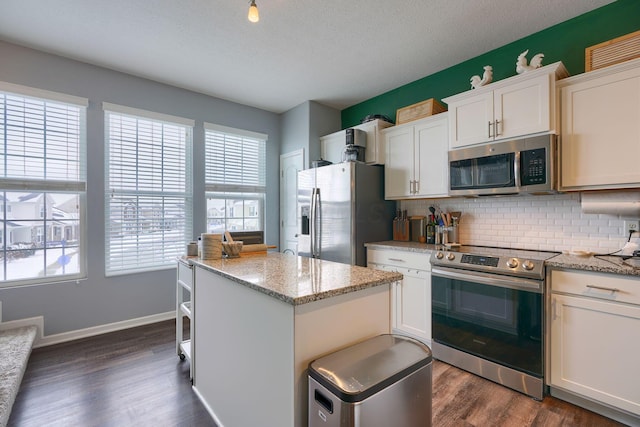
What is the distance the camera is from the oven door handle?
2.03m

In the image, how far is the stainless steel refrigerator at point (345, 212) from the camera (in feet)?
10.4

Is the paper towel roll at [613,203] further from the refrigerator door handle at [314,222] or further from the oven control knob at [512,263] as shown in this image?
the refrigerator door handle at [314,222]

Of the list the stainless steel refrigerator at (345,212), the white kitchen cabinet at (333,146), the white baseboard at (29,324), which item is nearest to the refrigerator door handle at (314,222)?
the stainless steel refrigerator at (345,212)

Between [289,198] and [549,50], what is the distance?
3.20 meters

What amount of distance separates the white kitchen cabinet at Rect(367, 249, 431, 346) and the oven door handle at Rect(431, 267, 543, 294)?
19 centimetres

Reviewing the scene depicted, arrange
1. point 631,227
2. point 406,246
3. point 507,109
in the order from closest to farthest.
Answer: point 631,227 < point 507,109 < point 406,246

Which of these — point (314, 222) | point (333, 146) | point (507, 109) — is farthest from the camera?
point (333, 146)

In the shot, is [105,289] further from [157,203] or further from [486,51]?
[486,51]

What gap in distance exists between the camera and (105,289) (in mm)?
3146

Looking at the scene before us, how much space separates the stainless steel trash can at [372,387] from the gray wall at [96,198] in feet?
9.84

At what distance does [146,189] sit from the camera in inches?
134

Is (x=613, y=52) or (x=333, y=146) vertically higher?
(x=613, y=52)

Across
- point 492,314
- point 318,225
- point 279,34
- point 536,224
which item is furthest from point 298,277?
point 536,224

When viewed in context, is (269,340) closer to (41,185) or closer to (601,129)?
(601,129)
